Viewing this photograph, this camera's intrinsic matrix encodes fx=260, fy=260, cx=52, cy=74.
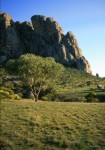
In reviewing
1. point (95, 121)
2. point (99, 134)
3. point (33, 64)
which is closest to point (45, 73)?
point (33, 64)

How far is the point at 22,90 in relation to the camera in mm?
107625

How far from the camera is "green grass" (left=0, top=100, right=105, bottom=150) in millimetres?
26922

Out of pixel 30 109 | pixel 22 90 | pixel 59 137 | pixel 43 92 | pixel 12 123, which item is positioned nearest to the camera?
pixel 59 137

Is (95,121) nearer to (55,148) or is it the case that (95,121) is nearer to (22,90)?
(55,148)

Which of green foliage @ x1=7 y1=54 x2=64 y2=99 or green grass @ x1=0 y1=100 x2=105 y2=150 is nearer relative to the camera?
green grass @ x1=0 y1=100 x2=105 y2=150

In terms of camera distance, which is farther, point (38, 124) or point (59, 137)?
point (38, 124)

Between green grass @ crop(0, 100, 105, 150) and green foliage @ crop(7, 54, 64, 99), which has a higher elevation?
green foliage @ crop(7, 54, 64, 99)

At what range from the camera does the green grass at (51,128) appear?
2692cm

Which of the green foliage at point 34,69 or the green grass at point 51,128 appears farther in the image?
the green foliage at point 34,69

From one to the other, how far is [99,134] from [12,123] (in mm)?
10564

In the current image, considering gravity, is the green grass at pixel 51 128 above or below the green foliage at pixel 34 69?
below

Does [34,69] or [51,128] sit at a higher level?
[34,69]

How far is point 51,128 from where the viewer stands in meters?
31.6

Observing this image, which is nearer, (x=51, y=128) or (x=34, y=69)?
(x=51, y=128)
